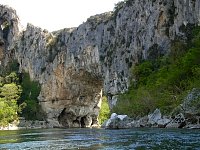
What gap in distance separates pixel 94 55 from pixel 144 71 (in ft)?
70.0

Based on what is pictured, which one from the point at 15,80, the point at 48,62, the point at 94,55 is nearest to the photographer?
the point at 94,55

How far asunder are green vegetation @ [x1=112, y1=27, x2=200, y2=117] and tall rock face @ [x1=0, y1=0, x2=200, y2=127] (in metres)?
4.77

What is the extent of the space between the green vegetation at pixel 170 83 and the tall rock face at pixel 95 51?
4.77 m

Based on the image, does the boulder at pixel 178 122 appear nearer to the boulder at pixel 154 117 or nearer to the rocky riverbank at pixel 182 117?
the rocky riverbank at pixel 182 117

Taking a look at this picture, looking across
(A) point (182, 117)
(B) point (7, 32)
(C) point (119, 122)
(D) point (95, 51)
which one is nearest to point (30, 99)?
(B) point (7, 32)

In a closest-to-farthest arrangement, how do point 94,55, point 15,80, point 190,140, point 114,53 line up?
point 190,140, point 114,53, point 94,55, point 15,80

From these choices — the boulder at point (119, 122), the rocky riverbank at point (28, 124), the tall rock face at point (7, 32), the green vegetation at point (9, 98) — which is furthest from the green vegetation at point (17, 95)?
the boulder at point (119, 122)

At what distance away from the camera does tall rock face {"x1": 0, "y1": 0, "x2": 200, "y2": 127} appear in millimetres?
72688

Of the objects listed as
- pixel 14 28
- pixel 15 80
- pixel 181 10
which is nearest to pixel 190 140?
pixel 181 10

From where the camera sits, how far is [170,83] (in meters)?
53.7

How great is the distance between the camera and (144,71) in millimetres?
71125

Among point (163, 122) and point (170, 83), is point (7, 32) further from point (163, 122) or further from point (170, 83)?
point (163, 122)

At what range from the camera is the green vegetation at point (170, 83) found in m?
48.5

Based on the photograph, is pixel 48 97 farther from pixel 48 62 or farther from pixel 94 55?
pixel 94 55
